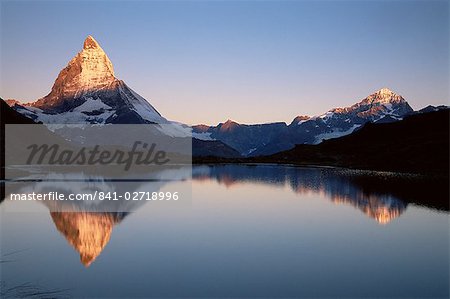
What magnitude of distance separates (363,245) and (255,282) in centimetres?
1404

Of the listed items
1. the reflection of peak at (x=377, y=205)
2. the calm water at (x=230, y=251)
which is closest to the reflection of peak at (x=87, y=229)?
the calm water at (x=230, y=251)

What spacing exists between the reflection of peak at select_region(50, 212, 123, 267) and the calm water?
11cm

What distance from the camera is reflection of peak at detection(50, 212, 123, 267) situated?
3255 cm

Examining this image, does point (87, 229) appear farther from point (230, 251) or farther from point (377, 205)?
point (377, 205)

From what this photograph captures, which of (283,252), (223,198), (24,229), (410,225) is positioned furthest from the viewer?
(223,198)

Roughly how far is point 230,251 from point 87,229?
1590cm

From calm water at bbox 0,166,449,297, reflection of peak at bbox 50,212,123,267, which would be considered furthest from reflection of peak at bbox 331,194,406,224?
reflection of peak at bbox 50,212,123,267

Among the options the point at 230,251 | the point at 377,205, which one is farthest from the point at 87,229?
the point at 377,205

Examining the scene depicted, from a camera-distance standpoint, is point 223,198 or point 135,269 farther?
point 223,198

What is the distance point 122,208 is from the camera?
181 ft

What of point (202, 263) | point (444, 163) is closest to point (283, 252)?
point (202, 263)

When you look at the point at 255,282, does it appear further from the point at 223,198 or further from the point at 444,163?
the point at 444,163

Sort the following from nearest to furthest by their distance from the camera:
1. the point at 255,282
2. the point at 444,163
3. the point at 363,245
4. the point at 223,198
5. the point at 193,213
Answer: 1. the point at 255,282
2. the point at 363,245
3. the point at 193,213
4. the point at 223,198
5. the point at 444,163

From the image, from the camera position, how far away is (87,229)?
40688mm
